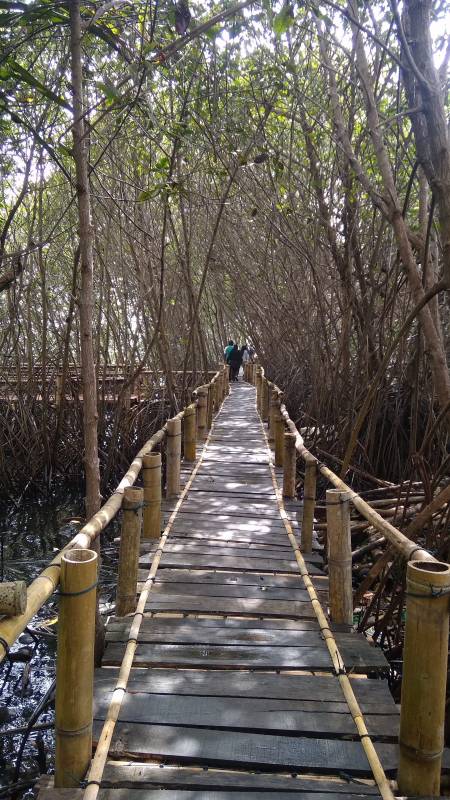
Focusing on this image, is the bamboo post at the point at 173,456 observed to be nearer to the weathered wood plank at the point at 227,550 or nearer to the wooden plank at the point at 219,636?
the weathered wood plank at the point at 227,550

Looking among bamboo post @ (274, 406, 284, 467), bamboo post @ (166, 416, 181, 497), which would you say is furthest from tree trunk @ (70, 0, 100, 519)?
bamboo post @ (274, 406, 284, 467)

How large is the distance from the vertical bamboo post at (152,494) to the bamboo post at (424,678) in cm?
203

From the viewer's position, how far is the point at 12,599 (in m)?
1.28

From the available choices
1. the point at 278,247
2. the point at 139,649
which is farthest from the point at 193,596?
the point at 278,247

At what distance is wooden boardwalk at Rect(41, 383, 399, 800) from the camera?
5.68 feet

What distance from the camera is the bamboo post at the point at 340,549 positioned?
2625mm

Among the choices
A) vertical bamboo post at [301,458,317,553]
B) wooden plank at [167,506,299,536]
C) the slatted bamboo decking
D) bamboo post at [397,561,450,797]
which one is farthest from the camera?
wooden plank at [167,506,299,536]

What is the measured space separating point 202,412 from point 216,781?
566cm

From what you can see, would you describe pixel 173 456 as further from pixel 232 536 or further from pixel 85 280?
pixel 85 280

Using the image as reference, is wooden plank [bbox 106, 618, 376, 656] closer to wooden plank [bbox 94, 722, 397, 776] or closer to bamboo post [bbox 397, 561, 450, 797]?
wooden plank [bbox 94, 722, 397, 776]

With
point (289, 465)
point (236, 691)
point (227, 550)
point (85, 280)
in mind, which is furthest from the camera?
point (289, 465)

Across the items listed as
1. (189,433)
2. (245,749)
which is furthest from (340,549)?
(189,433)

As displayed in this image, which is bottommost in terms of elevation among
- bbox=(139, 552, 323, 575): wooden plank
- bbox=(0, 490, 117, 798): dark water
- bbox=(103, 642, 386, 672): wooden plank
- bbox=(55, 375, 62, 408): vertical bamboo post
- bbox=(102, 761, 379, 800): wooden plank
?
bbox=(0, 490, 117, 798): dark water

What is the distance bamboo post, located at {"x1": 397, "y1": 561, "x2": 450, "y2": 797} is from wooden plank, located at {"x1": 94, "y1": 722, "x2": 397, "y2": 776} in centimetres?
16
